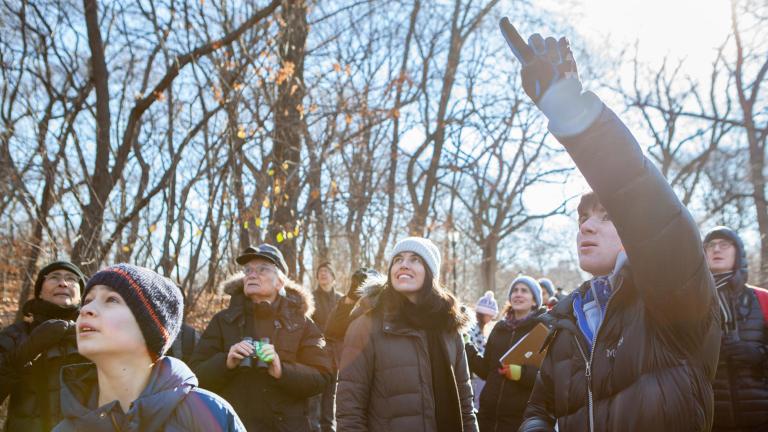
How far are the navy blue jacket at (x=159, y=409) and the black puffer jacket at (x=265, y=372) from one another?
1889 millimetres

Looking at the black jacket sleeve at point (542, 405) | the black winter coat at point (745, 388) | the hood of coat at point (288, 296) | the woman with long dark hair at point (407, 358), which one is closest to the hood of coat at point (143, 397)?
the black jacket sleeve at point (542, 405)

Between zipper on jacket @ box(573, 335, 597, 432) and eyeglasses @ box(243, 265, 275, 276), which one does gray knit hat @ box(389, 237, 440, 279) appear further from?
zipper on jacket @ box(573, 335, 597, 432)

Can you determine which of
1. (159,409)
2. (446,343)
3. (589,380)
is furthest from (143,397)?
(446,343)

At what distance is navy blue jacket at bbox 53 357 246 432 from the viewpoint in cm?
213

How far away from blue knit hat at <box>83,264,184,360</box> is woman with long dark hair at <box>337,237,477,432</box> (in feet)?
4.82

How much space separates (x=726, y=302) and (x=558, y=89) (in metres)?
3.38

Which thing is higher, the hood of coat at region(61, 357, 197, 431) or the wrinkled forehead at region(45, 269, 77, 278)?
the wrinkled forehead at region(45, 269, 77, 278)

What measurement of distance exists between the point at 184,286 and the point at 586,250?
22.0 ft

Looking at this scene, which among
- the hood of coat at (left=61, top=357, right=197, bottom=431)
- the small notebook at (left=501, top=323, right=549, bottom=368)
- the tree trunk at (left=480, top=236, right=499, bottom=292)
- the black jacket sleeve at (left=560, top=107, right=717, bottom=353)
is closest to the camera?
the black jacket sleeve at (left=560, top=107, right=717, bottom=353)

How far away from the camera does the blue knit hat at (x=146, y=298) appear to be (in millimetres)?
2342

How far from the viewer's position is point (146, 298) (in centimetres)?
238

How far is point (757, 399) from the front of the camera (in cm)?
400

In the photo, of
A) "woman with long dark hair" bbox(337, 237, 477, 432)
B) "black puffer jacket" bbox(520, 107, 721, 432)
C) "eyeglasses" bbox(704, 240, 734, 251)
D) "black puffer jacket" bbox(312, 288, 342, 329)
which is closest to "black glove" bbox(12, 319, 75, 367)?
"woman with long dark hair" bbox(337, 237, 477, 432)

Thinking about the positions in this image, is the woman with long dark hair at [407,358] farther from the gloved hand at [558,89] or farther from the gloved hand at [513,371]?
the gloved hand at [558,89]
